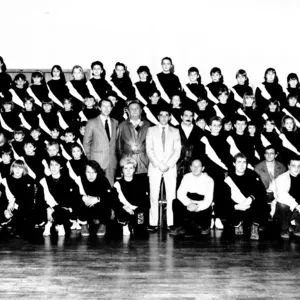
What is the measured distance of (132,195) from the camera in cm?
600

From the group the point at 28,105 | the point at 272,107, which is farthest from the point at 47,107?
the point at 272,107

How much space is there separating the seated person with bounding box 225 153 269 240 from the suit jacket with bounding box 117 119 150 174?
3.10ft

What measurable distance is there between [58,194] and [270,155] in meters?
2.40

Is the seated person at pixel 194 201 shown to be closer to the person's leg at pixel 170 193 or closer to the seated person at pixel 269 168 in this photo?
the person's leg at pixel 170 193

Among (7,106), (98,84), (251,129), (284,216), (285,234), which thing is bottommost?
(285,234)

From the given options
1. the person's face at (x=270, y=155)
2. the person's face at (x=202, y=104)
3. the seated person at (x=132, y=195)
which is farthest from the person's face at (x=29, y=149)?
the person's face at (x=270, y=155)

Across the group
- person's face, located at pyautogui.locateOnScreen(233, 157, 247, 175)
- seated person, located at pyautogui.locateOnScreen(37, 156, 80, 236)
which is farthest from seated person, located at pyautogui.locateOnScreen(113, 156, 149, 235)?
person's face, located at pyautogui.locateOnScreen(233, 157, 247, 175)

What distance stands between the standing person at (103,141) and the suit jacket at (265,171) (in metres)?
1.64

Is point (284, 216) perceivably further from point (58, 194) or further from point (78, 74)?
point (78, 74)

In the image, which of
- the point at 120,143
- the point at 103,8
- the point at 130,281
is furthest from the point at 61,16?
the point at 130,281

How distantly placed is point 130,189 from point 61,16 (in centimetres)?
395

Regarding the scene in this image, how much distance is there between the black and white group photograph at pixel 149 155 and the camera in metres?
4.42

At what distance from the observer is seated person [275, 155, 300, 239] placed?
19.1ft

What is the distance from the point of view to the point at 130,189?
601cm
